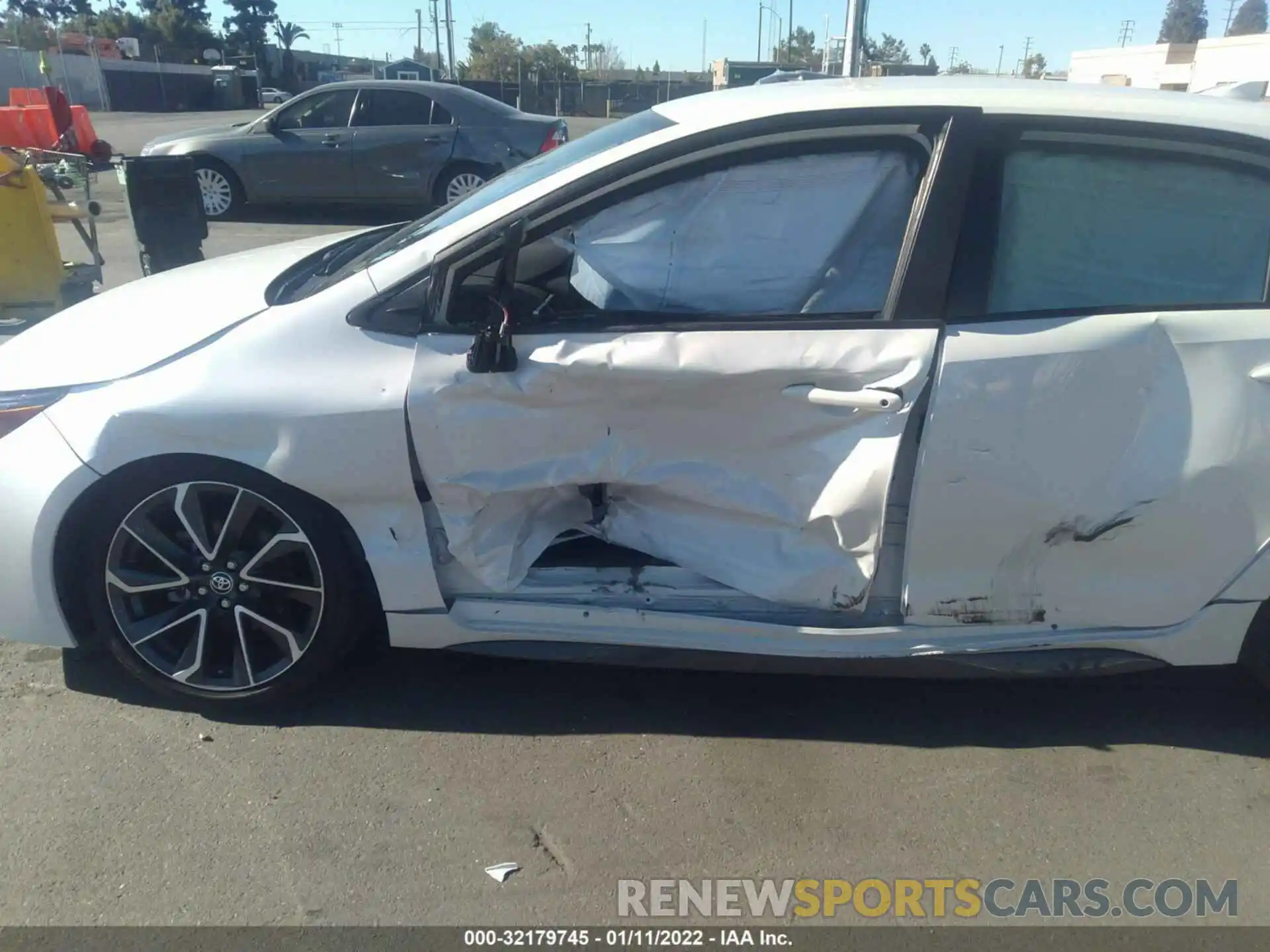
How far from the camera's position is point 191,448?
9.29 feet

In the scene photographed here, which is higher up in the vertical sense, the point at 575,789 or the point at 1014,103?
the point at 1014,103

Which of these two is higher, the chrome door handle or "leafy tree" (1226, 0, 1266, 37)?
"leafy tree" (1226, 0, 1266, 37)

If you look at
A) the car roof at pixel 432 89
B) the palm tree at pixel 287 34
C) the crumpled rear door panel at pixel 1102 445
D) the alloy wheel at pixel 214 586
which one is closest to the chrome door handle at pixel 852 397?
the crumpled rear door panel at pixel 1102 445

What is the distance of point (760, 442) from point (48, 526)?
200cm

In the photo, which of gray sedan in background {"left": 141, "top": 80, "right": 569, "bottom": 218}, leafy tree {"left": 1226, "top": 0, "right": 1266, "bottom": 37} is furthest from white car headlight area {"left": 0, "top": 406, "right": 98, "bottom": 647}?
leafy tree {"left": 1226, "top": 0, "right": 1266, "bottom": 37}

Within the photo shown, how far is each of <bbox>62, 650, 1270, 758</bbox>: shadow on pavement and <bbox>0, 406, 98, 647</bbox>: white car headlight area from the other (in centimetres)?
43

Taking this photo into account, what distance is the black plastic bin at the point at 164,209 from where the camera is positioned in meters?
6.47

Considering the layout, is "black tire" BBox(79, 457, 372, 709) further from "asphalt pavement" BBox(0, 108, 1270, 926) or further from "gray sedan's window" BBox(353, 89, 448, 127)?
"gray sedan's window" BBox(353, 89, 448, 127)

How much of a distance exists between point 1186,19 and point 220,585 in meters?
130

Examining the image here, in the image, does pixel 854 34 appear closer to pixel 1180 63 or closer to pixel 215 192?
pixel 215 192

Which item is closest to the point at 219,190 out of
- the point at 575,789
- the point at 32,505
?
the point at 32,505

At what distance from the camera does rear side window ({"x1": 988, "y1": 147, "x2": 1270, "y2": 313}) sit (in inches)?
109

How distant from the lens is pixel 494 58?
6197 cm
